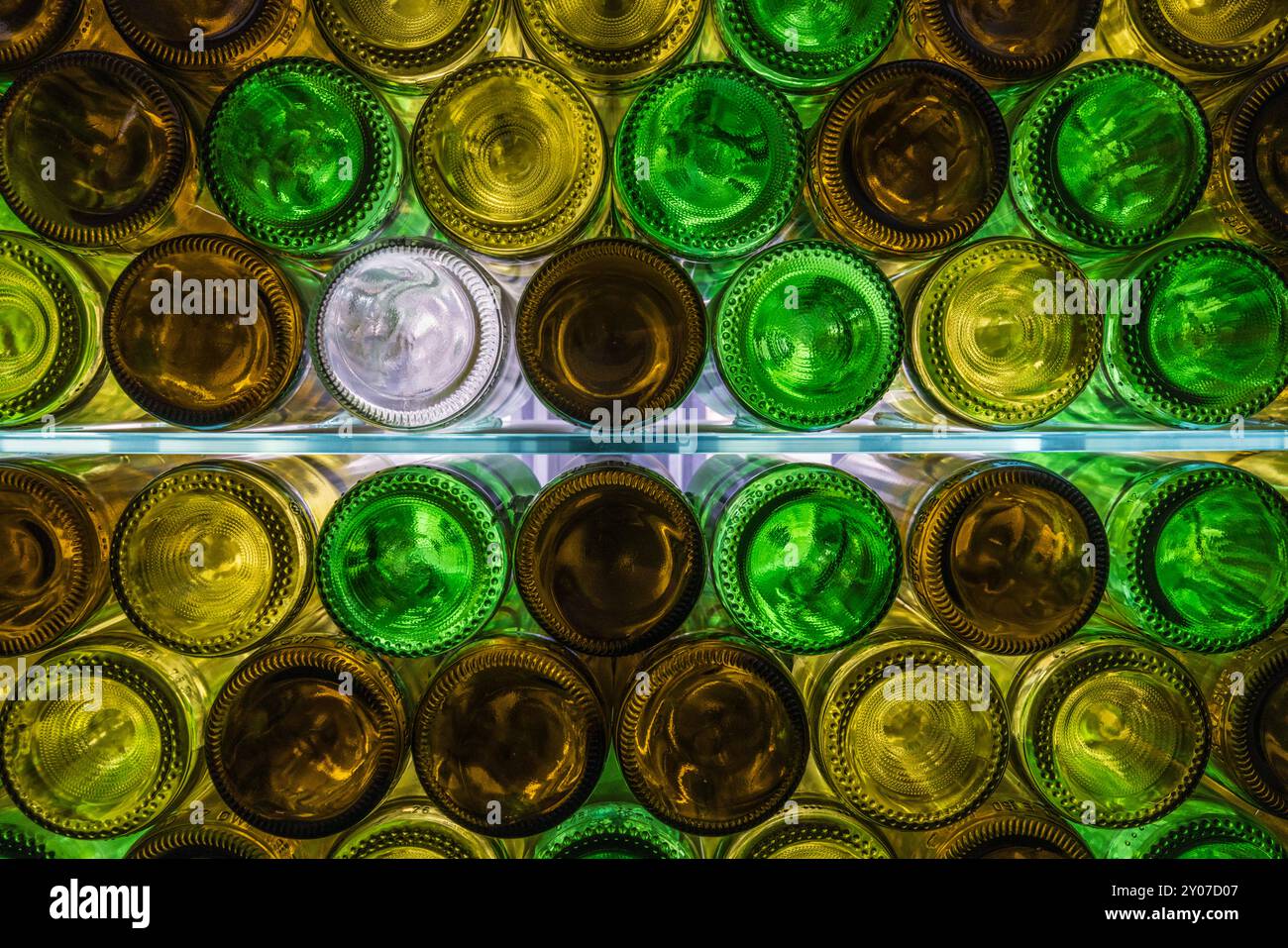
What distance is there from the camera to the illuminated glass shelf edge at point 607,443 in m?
0.70

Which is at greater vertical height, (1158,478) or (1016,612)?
(1158,478)

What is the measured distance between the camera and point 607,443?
2.27 ft

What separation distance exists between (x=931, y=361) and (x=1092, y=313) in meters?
0.15

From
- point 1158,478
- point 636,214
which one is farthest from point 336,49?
point 1158,478

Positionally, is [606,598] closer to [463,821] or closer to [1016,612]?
[463,821]

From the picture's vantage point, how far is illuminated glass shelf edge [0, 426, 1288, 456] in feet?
2.30

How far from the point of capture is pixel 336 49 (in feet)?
2.20

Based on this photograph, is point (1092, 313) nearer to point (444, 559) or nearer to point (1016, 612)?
point (1016, 612)

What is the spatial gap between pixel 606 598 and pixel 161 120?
0.57 m

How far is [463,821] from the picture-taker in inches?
27.5

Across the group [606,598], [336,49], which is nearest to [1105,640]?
[606,598]
